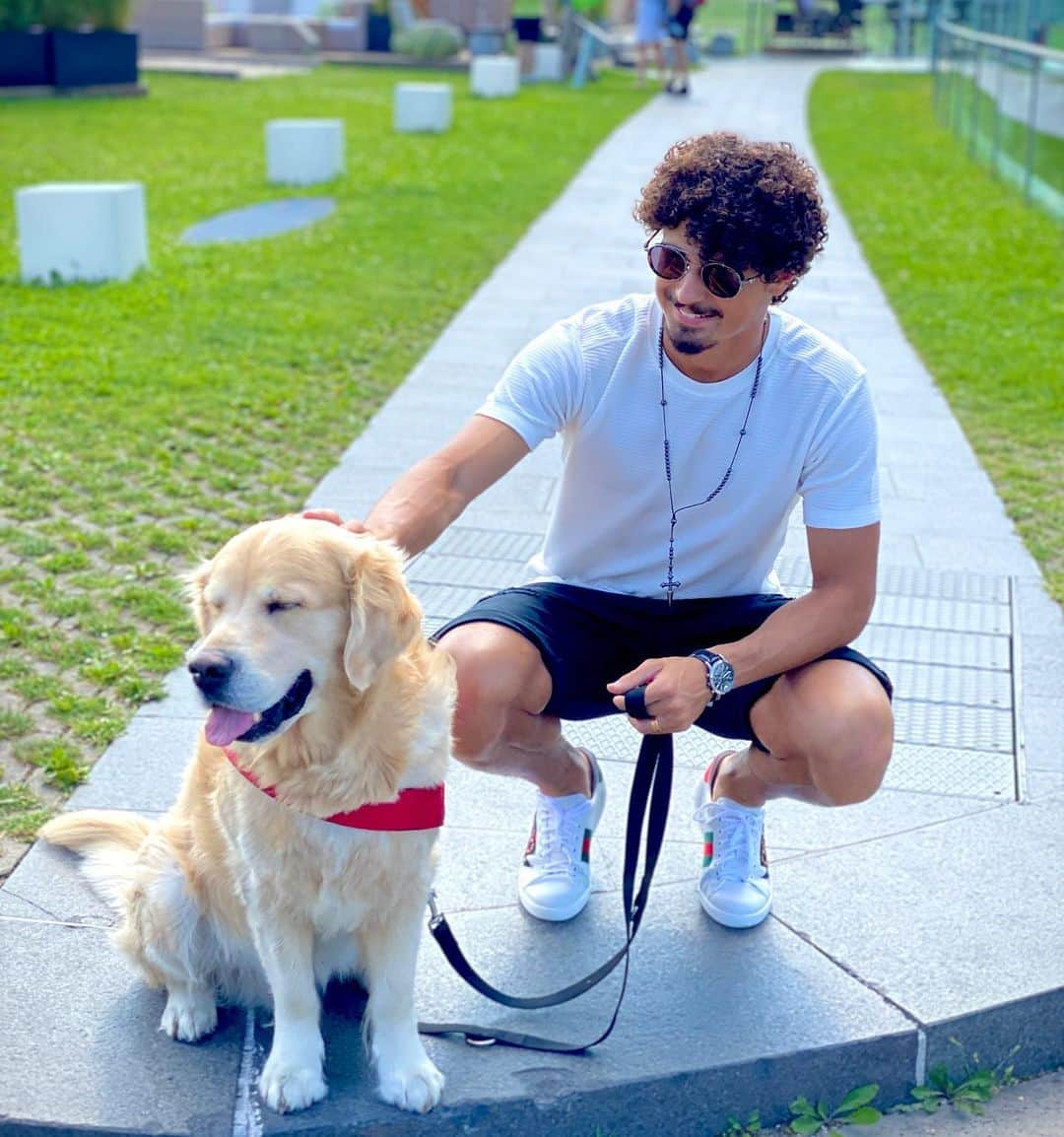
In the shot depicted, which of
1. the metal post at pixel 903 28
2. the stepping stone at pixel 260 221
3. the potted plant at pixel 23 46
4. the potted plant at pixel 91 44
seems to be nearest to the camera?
the stepping stone at pixel 260 221

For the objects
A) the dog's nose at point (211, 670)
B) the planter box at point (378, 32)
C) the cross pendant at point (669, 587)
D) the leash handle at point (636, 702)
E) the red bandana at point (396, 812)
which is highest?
the planter box at point (378, 32)

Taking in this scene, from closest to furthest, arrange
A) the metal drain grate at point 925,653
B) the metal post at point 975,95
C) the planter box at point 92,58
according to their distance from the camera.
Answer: the metal drain grate at point 925,653
the metal post at point 975,95
the planter box at point 92,58

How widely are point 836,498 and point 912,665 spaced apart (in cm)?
175

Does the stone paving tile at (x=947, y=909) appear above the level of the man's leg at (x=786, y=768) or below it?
below

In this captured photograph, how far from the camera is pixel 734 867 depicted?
3.44 metres

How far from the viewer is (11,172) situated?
1363cm

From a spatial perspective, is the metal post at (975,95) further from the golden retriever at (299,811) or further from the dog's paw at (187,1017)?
the dog's paw at (187,1017)

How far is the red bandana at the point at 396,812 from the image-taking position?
2.73 meters

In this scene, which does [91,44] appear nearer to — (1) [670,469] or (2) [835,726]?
(1) [670,469]

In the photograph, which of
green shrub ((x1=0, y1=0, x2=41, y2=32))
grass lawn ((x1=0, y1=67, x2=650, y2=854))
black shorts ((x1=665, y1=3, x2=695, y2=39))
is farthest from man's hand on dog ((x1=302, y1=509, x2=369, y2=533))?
black shorts ((x1=665, y1=3, x2=695, y2=39))

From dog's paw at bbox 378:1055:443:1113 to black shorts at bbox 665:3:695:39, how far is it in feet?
78.9

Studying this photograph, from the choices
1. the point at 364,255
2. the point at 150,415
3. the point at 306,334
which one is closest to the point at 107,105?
the point at 364,255

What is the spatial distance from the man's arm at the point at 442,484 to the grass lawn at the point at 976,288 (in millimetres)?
2945

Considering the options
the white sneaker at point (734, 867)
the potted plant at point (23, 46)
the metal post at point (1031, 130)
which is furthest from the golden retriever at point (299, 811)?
the potted plant at point (23, 46)
